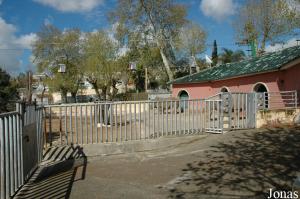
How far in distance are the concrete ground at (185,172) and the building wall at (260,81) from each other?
8787 millimetres

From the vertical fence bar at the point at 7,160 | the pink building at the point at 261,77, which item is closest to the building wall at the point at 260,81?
the pink building at the point at 261,77

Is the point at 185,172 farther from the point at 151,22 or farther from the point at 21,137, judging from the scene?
the point at 151,22

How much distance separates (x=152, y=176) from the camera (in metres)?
7.61

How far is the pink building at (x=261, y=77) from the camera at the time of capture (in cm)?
1906

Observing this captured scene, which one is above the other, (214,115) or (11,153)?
(214,115)

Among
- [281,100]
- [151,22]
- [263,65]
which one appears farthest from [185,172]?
[151,22]

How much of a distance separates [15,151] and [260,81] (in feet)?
56.9

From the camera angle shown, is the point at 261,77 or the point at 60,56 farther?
the point at 60,56

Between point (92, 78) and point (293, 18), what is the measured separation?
25.3m

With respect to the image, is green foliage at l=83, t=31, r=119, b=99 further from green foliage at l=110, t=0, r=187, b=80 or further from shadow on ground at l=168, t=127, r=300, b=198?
shadow on ground at l=168, t=127, r=300, b=198

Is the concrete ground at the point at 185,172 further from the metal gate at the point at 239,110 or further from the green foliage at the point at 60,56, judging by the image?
the green foliage at the point at 60,56

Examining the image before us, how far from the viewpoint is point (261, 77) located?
67.9 feet

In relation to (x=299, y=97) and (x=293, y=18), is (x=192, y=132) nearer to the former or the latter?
(x=299, y=97)

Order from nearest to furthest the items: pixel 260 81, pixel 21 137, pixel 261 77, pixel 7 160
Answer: pixel 7 160, pixel 21 137, pixel 261 77, pixel 260 81
